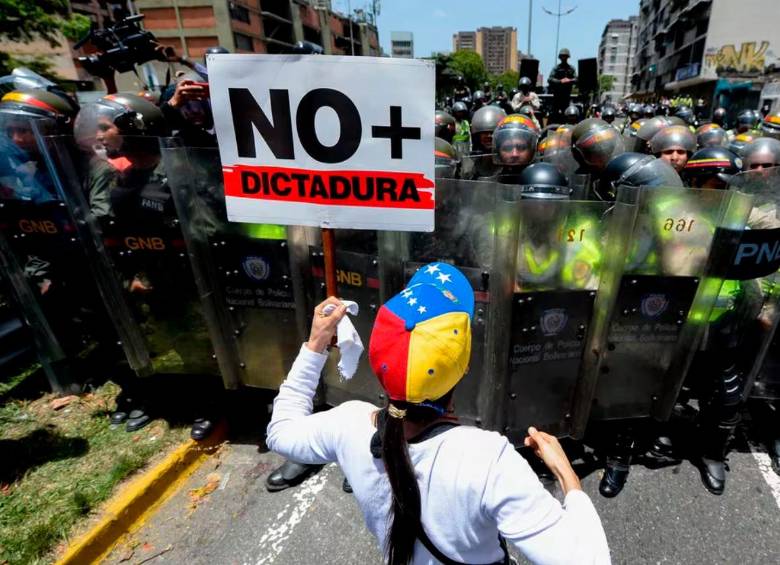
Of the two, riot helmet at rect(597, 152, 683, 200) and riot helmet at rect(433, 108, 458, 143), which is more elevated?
riot helmet at rect(433, 108, 458, 143)

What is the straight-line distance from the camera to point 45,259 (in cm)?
351

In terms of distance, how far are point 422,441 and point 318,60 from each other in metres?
1.64

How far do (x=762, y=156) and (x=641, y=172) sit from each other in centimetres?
214

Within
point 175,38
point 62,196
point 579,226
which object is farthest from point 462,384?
point 175,38

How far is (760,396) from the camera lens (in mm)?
3270

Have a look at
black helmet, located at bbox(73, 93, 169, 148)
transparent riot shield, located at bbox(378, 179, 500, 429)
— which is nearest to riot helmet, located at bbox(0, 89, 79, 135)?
black helmet, located at bbox(73, 93, 169, 148)

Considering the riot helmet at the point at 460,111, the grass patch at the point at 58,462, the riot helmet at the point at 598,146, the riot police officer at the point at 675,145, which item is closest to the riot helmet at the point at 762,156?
the riot police officer at the point at 675,145

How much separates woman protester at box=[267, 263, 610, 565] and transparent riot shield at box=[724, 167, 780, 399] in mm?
2064

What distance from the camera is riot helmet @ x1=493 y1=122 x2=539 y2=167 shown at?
4328 mm

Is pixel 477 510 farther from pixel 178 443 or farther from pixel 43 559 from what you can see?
pixel 178 443

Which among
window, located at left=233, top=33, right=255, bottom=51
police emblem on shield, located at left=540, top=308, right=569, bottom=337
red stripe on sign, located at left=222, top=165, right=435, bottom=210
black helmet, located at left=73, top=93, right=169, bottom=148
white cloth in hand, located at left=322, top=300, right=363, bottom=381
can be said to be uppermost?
window, located at left=233, top=33, right=255, bottom=51

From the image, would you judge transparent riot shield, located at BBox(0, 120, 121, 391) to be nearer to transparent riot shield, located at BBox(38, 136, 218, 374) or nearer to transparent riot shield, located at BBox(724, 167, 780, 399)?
transparent riot shield, located at BBox(38, 136, 218, 374)

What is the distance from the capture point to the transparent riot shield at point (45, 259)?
3.15m

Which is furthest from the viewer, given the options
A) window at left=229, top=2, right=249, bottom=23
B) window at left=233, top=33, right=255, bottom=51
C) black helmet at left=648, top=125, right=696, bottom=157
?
window at left=233, top=33, right=255, bottom=51
